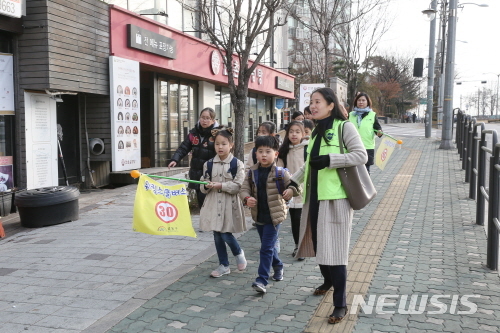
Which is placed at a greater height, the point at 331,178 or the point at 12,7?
the point at 12,7

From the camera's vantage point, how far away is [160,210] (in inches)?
190

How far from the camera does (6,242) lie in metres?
6.99

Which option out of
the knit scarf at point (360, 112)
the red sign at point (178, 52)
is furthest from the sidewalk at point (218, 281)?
the red sign at point (178, 52)

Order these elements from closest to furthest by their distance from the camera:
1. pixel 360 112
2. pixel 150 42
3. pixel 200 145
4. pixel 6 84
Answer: pixel 200 145 < pixel 360 112 < pixel 6 84 < pixel 150 42

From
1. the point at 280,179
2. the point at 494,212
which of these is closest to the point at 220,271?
the point at 280,179

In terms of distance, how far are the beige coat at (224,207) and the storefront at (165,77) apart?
274 inches

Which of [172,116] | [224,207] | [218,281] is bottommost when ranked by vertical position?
[218,281]

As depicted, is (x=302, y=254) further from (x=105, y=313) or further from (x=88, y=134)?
(x=88, y=134)

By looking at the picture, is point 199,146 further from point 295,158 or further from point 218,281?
point 218,281

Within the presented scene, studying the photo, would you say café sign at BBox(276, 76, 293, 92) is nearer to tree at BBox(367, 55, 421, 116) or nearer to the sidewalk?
the sidewalk

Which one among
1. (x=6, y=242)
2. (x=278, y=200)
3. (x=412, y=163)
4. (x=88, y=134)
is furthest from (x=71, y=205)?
(x=412, y=163)

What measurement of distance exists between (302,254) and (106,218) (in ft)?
16.1

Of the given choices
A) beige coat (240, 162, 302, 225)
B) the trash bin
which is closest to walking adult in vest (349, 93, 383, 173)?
beige coat (240, 162, 302, 225)

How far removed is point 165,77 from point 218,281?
10.5 metres
